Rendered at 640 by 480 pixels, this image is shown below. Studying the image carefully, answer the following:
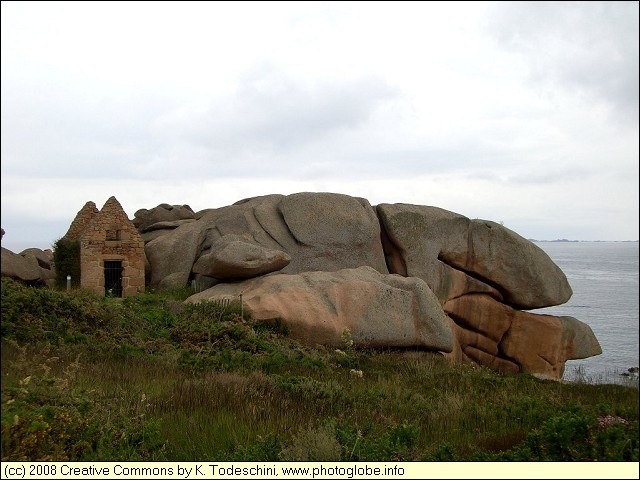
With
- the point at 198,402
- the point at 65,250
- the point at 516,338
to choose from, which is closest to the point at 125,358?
the point at 198,402

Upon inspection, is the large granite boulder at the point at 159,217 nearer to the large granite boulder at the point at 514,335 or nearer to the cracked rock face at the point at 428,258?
the cracked rock face at the point at 428,258

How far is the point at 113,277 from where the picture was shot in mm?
21734

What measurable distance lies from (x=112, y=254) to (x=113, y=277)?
89 centimetres

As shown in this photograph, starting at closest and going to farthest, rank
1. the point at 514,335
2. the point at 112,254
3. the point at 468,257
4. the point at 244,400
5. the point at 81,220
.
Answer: the point at 244,400
the point at 112,254
the point at 468,257
the point at 514,335
the point at 81,220

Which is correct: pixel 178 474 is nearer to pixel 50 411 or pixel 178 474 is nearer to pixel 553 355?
pixel 50 411

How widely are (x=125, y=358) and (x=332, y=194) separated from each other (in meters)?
12.0

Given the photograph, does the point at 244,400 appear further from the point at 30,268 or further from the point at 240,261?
the point at 30,268

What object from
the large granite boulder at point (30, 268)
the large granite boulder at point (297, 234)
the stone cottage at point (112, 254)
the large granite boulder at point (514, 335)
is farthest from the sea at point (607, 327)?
the large granite boulder at point (30, 268)

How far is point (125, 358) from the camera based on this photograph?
11891 millimetres

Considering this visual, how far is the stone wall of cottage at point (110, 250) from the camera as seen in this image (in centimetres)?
2120

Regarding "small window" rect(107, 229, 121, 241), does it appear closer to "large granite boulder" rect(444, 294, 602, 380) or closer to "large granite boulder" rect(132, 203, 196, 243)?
"large granite boulder" rect(132, 203, 196, 243)

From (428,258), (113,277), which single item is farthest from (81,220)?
(428,258)

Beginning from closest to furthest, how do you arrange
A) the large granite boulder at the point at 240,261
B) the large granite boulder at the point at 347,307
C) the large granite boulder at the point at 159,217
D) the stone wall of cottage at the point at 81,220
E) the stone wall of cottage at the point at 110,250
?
the large granite boulder at the point at 347,307 < the large granite boulder at the point at 240,261 < the stone wall of cottage at the point at 110,250 < the stone wall of cottage at the point at 81,220 < the large granite boulder at the point at 159,217


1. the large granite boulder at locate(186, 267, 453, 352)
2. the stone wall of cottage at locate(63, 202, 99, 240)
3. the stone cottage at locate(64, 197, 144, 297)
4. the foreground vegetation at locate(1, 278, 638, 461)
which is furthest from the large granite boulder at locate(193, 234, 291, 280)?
the stone wall of cottage at locate(63, 202, 99, 240)
